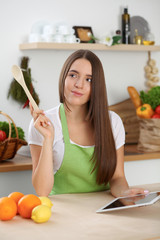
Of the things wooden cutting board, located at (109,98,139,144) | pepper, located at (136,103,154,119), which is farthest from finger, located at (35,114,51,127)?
wooden cutting board, located at (109,98,139,144)

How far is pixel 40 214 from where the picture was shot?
1.35 metres

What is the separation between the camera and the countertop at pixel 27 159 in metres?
2.45

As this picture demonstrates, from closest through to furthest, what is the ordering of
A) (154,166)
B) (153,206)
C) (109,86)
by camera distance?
(153,206) < (154,166) < (109,86)

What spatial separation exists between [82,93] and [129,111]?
4.93 feet

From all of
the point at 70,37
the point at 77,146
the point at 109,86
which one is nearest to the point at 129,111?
the point at 109,86

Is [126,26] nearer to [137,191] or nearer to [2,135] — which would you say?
[2,135]

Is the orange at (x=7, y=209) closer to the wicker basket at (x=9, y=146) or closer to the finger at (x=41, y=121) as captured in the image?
the finger at (x=41, y=121)

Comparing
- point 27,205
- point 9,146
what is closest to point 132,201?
point 27,205

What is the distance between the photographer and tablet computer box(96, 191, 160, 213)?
147 centimetres

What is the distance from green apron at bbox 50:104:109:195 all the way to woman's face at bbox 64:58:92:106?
0.13m

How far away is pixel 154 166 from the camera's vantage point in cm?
294

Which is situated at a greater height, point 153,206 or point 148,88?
point 148,88

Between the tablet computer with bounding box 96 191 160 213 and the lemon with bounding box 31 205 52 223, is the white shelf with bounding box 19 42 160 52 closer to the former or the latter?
the tablet computer with bounding box 96 191 160 213

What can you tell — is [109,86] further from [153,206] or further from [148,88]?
[153,206]
